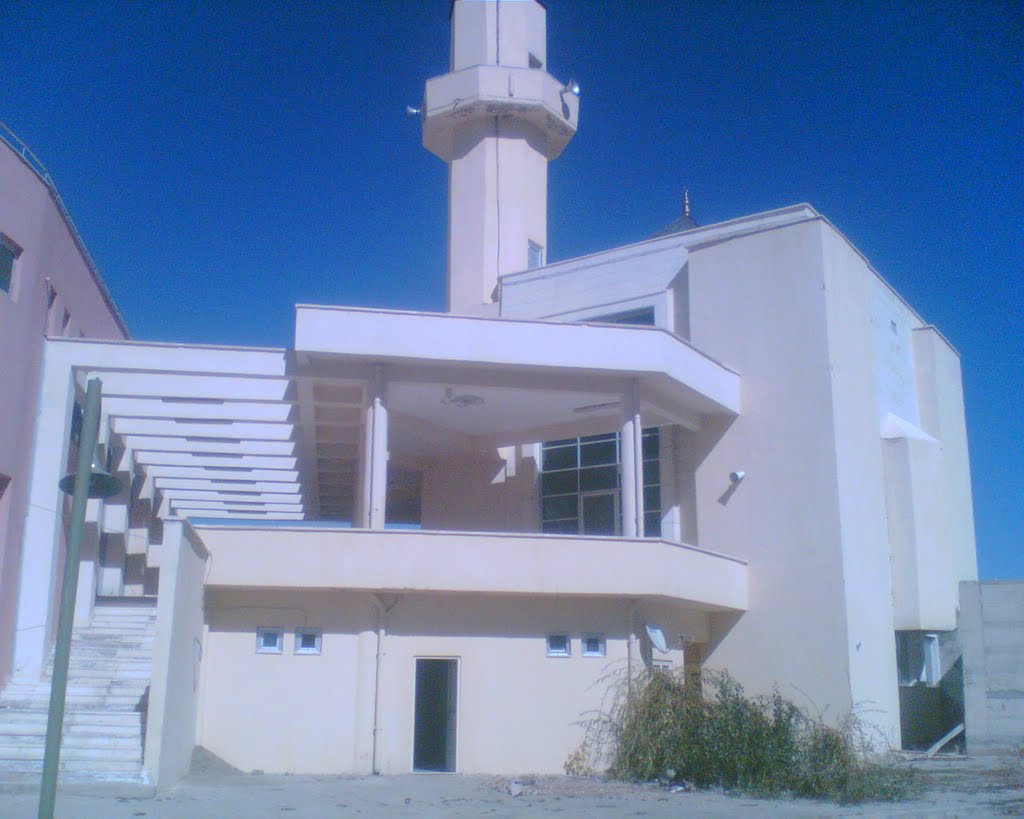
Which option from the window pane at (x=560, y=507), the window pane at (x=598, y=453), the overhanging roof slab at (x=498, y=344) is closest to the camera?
the overhanging roof slab at (x=498, y=344)

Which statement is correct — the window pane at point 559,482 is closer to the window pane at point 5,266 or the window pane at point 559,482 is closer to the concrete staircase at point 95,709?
the concrete staircase at point 95,709

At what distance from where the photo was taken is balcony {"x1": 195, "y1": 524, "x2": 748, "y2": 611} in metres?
16.4

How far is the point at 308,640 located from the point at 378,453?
314 cm

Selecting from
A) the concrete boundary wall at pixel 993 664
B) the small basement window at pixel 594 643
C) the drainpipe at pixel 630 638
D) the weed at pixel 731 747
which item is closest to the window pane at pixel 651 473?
the drainpipe at pixel 630 638

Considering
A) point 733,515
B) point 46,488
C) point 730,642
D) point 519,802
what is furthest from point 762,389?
point 46,488

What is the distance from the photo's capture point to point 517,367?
60.2 feet

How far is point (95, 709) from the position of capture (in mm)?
15578

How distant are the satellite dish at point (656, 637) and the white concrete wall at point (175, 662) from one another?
23.0ft

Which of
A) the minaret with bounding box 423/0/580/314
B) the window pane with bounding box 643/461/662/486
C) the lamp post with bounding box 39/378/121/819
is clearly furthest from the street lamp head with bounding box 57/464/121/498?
the minaret with bounding box 423/0/580/314

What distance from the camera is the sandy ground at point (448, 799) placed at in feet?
40.2

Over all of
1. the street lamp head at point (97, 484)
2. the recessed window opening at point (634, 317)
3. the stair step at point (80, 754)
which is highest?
the recessed window opening at point (634, 317)

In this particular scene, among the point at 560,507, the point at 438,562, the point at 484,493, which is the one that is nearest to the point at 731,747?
the point at 438,562

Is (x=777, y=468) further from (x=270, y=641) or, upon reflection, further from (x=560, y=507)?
(x=270, y=641)

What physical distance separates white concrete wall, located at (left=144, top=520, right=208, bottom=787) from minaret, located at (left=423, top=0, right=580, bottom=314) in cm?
1392
